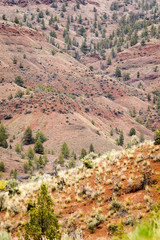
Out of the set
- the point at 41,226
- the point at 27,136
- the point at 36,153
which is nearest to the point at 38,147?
the point at 36,153

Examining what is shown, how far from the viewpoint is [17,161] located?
53.0m

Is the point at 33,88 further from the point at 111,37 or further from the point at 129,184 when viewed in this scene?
the point at 111,37

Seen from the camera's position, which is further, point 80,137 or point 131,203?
point 80,137

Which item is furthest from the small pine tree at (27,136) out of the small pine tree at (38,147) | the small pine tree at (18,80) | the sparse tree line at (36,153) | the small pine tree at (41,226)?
the small pine tree at (41,226)

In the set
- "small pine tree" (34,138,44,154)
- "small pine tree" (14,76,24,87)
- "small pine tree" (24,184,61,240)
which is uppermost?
"small pine tree" (24,184,61,240)

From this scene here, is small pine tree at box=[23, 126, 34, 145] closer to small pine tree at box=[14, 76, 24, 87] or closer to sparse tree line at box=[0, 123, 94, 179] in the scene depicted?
sparse tree line at box=[0, 123, 94, 179]

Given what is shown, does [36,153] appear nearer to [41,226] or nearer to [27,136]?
[27,136]

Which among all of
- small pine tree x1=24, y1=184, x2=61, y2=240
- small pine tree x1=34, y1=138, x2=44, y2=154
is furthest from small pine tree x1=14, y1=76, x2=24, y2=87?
small pine tree x1=24, y1=184, x2=61, y2=240

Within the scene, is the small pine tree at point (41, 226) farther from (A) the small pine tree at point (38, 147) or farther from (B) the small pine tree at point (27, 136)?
(B) the small pine tree at point (27, 136)

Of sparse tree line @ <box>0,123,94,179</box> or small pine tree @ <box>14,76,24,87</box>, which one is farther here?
small pine tree @ <box>14,76,24,87</box>

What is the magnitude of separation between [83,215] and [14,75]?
102 meters

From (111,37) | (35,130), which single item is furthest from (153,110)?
(111,37)

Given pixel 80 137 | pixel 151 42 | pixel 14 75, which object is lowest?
pixel 80 137

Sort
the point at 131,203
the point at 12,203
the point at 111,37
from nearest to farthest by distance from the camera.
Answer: the point at 131,203 < the point at 12,203 < the point at 111,37
